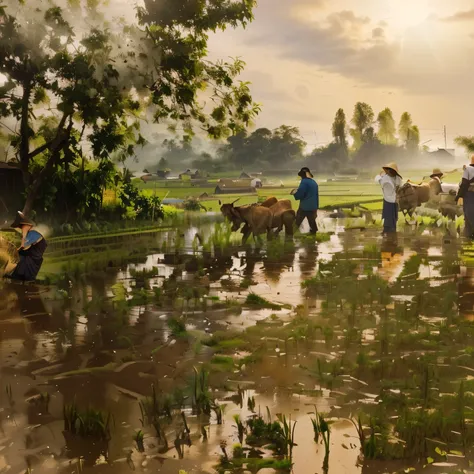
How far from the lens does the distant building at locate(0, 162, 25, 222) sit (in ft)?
71.7

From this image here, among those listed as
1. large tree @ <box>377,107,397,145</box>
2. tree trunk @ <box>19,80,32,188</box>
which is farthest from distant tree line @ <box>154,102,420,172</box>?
tree trunk @ <box>19,80,32,188</box>

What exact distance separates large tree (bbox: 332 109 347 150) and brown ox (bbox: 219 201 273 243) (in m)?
29.6

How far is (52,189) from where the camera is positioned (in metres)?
21.7

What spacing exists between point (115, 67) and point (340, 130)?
31.4 m

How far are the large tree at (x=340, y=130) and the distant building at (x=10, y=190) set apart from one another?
27179 millimetres

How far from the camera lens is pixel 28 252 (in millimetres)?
11602

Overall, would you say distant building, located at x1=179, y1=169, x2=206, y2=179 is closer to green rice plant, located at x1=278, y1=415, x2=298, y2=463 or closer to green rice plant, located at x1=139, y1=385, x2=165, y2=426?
green rice plant, located at x1=139, y1=385, x2=165, y2=426

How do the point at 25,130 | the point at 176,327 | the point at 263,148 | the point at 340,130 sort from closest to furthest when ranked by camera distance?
the point at 176,327
the point at 25,130
the point at 263,148
the point at 340,130

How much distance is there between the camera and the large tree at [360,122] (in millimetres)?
46844

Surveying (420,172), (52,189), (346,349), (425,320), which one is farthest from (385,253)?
(420,172)

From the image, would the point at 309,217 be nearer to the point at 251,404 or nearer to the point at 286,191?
the point at 251,404

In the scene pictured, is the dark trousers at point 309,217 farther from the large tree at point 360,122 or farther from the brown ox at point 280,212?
the large tree at point 360,122

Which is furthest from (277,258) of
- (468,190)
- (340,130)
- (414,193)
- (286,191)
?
(340,130)

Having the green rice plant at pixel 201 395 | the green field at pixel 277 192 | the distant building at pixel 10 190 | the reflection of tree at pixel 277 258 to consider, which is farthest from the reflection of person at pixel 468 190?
the green field at pixel 277 192
